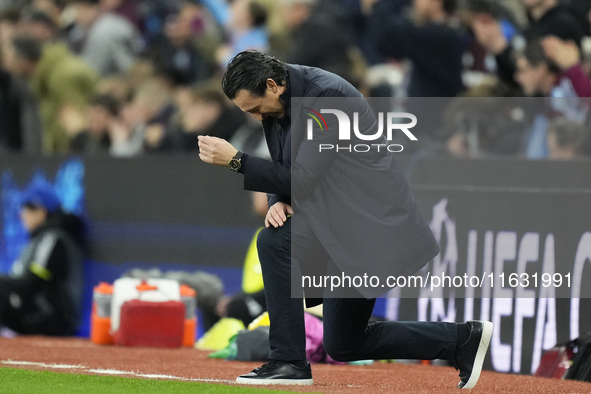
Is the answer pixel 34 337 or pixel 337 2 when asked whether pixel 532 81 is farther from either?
pixel 34 337

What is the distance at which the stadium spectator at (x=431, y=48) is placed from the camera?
29.0ft

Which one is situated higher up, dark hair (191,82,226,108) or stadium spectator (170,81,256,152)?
dark hair (191,82,226,108)

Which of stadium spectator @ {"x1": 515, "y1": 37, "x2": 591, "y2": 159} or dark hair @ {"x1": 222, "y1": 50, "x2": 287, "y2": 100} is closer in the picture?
dark hair @ {"x1": 222, "y1": 50, "x2": 287, "y2": 100}

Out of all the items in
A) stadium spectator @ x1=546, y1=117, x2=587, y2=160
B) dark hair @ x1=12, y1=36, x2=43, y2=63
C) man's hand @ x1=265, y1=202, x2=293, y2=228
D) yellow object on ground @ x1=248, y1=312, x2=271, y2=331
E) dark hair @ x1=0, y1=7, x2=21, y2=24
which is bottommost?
yellow object on ground @ x1=248, y1=312, x2=271, y2=331

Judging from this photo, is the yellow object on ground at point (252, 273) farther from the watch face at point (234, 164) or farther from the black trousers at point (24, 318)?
the watch face at point (234, 164)

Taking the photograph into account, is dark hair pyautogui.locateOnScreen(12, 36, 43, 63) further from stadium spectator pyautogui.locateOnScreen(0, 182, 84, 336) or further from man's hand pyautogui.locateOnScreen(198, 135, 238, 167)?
man's hand pyautogui.locateOnScreen(198, 135, 238, 167)

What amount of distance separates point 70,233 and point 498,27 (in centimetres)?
429

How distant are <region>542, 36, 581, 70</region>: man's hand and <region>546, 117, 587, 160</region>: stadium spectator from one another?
628 millimetres

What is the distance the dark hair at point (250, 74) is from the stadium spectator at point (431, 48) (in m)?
3.85

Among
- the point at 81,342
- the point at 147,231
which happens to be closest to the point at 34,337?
the point at 81,342

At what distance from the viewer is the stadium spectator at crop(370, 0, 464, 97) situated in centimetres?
884

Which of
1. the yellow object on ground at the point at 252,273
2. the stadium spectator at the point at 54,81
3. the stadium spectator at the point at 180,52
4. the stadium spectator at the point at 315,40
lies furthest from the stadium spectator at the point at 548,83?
the stadium spectator at the point at 54,81

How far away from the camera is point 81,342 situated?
9359 mm

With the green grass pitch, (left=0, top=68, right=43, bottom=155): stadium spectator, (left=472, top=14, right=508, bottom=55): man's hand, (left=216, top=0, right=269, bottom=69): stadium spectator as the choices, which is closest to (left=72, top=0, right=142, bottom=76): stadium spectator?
(left=0, top=68, right=43, bottom=155): stadium spectator
